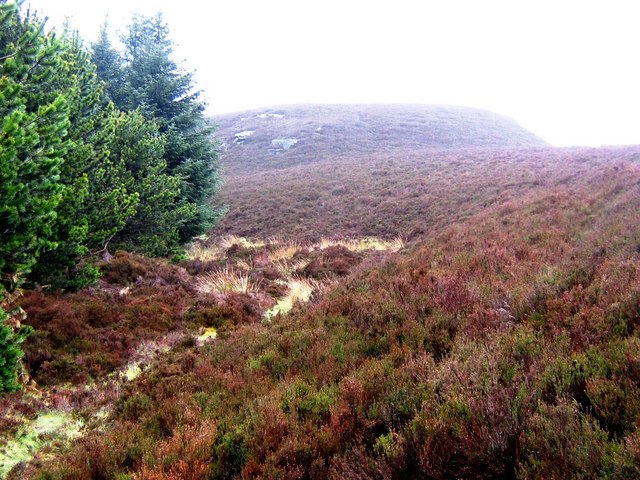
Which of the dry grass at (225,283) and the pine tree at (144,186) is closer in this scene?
the dry grass at (225,283)

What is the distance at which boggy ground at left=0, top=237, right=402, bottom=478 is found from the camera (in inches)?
167

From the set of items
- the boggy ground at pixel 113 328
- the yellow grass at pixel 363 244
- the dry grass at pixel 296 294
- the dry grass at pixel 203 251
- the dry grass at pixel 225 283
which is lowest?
the yellow grass at pixel 363 244

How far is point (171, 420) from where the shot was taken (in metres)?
3.72

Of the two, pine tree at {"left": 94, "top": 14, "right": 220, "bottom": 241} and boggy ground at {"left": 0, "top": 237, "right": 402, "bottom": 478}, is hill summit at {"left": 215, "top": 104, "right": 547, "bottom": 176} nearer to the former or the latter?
pine tree at {"left": 94, "top": 14, "right": 220, "bottom": 241}

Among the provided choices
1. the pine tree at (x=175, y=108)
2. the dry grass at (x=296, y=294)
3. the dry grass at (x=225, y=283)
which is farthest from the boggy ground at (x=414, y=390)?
the pine tree at (x=175, y=108)

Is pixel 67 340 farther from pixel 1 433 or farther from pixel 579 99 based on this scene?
pixel 579 99

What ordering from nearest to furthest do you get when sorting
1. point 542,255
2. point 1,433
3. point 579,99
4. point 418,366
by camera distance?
point 418,366, point 1,433, point 542,255, point 579,99

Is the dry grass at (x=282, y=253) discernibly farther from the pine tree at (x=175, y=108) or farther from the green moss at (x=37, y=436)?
the green moss at (x=37, y=436)

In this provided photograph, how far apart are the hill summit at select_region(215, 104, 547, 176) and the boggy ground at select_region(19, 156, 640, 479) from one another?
32.6m

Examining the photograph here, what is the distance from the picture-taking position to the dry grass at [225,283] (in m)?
9.30

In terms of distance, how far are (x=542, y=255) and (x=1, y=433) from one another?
826 centimetres

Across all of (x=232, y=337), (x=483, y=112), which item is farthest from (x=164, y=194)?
(x=483, y=112)

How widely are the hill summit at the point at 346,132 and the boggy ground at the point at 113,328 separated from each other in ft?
91.5

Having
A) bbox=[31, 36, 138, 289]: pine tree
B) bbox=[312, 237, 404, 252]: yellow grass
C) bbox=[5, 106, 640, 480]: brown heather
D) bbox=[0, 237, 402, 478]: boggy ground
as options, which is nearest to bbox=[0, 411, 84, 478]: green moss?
bbox=[0, 237, 402, 478]: boggy ground
